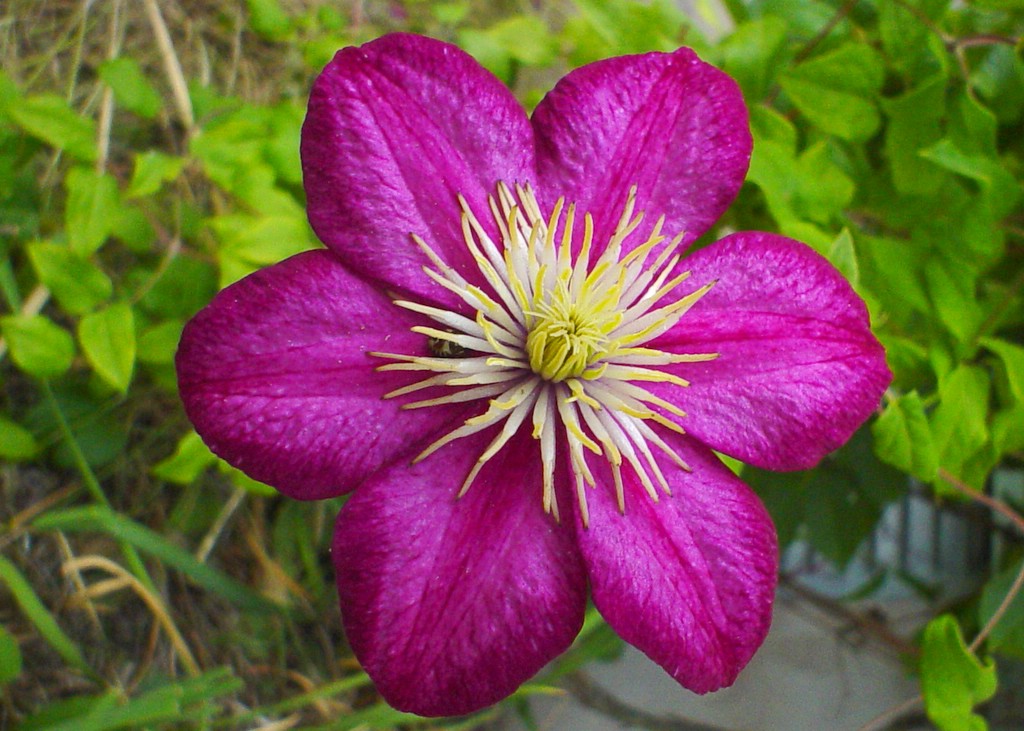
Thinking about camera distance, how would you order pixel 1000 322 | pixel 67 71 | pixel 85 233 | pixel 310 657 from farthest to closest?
pixel 310 657, pixel 67 71, pixel 1000 322, pixel 85 233

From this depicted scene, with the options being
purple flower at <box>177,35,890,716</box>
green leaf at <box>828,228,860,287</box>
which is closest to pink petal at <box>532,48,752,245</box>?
purple flower at <box>177,35,890,716</box>

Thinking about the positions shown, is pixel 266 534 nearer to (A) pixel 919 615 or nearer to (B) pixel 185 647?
(B) pixel 185 647

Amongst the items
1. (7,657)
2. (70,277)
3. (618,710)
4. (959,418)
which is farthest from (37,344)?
(618,710)

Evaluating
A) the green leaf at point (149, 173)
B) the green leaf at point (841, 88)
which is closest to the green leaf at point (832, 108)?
the green leaf at point (841, 88)

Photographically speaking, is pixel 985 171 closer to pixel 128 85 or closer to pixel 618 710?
pixel 128 85

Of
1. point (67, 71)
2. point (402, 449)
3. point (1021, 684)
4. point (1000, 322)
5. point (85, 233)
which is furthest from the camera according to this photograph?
point (1021, 684)

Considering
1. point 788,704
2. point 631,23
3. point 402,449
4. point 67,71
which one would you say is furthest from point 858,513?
point 67,71
